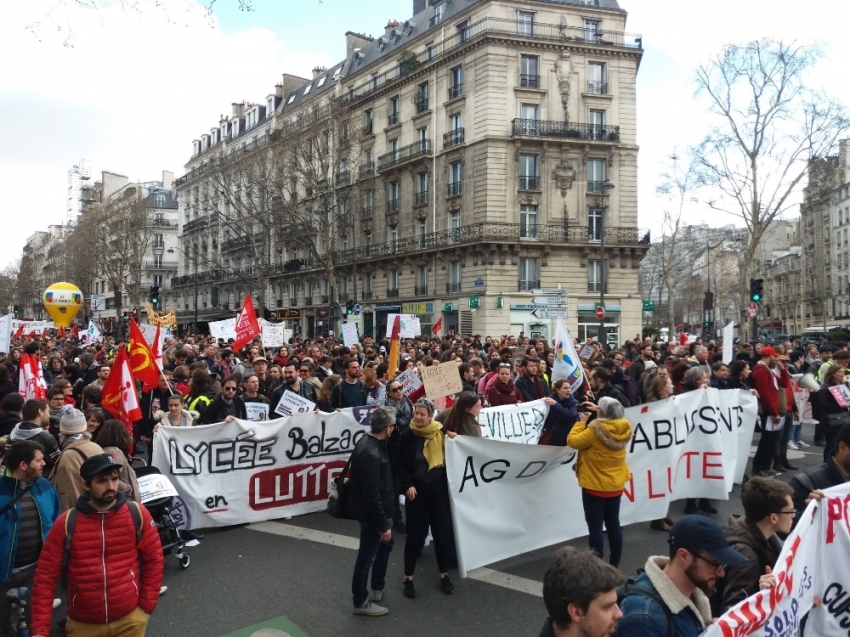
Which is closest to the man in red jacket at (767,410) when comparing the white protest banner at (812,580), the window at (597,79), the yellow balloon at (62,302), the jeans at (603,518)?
the jeans at (603,518)

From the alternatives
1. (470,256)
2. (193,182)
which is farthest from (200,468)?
(193,182)

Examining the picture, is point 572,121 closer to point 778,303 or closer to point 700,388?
point 700,388

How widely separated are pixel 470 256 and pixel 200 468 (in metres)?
27.8

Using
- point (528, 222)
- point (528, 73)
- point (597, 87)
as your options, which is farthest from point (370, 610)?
point (597, 87)

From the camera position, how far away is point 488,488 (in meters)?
5.46

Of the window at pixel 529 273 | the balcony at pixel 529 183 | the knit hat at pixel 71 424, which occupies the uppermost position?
the balcony at pixel 529 183

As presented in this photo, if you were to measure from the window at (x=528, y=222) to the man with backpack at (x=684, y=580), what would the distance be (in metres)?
31.4

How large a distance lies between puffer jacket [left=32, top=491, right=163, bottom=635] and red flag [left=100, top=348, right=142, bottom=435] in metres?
3.61

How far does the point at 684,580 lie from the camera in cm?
245

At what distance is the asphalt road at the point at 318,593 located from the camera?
4457 mm

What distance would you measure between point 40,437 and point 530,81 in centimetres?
3294

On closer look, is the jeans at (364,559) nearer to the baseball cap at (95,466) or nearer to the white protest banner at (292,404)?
the baseball cap at (95,466)

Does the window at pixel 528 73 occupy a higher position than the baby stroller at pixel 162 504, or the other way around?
the window at pixel 528 73

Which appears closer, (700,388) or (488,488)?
(488,488)
